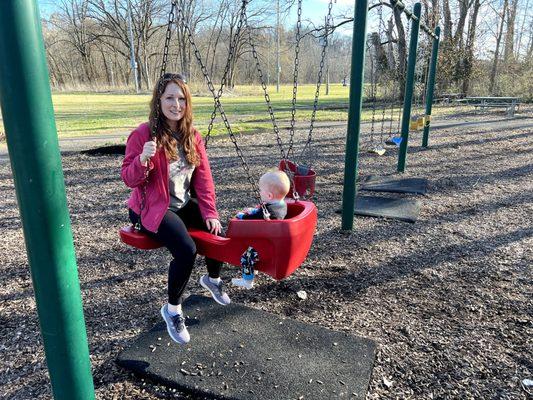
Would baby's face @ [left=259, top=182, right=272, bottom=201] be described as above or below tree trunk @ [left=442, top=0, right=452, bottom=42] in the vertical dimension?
below

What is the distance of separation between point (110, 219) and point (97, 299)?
64.0 inches

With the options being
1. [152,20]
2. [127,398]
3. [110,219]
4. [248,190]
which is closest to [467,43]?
[248,190]

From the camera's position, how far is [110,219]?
4.04m

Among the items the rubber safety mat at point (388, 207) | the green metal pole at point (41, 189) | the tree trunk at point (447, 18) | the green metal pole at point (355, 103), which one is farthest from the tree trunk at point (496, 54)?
the green metal pole at point (41, 189)

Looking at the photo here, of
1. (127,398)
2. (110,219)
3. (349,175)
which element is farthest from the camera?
(110,219)

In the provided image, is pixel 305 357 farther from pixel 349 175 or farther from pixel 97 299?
pixel 349 175

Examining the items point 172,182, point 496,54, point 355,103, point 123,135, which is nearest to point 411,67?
point 355,103

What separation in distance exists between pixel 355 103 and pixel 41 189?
110 inches

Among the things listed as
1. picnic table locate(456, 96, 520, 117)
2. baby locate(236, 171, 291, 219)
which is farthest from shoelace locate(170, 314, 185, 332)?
picnic table locate(456, 96, 520, 117)

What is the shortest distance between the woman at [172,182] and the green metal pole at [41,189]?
649 millimetres

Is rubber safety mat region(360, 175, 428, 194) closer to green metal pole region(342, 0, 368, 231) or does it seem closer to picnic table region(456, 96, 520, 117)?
green metal pole region(342, 0, 368, 231)

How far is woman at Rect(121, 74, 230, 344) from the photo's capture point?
6.20 feet

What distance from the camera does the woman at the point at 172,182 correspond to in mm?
1890

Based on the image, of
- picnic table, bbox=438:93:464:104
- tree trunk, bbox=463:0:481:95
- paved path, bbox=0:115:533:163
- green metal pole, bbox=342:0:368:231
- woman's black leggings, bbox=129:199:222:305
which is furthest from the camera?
tree trunk, bbox=463:0:481:95
